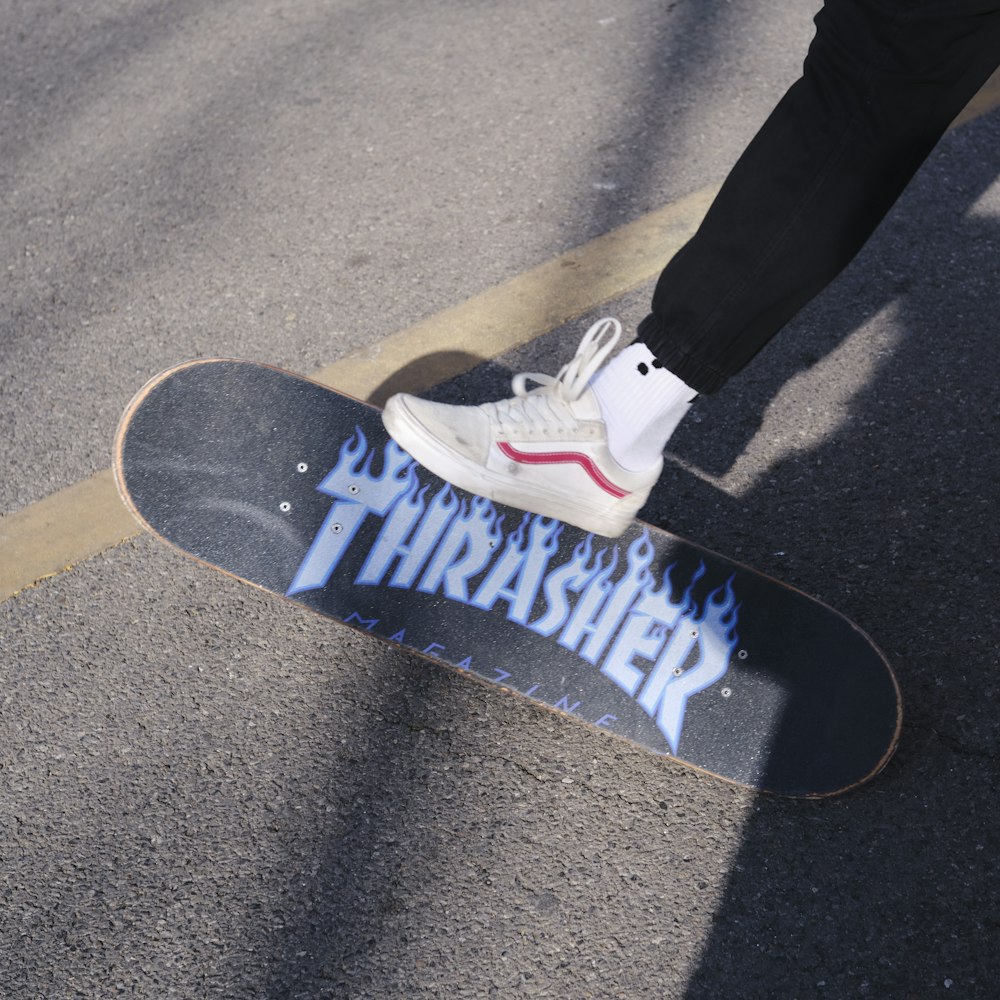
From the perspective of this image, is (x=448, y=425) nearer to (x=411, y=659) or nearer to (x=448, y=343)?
(x=411, y=659)

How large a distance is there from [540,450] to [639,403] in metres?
0.20

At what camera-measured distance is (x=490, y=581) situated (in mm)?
1872

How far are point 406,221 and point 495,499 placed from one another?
3.92 ft

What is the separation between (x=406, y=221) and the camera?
2.74m

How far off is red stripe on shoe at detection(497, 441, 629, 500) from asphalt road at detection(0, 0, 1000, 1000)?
0.31 m

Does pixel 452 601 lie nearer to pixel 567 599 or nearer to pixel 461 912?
pixel 567 599

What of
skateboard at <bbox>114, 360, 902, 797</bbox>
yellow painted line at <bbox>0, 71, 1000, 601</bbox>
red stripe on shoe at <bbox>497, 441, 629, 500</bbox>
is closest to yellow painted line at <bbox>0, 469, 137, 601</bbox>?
yellow painted line at <bbox>0, 71, 1000, 601</bbox>

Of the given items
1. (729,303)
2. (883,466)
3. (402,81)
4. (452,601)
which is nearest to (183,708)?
(452,601)

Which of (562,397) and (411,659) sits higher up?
(562,397)

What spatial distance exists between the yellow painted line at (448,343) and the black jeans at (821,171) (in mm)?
827

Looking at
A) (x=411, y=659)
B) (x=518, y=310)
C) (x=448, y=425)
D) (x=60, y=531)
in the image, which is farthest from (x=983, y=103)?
(x=60, y=531)

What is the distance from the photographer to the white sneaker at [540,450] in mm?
1801

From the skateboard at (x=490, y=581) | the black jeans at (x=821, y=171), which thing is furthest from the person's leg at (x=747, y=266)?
the skateboard at (x=490, y=581)

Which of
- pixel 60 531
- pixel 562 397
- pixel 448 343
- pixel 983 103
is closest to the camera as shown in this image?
pixel 562 397
